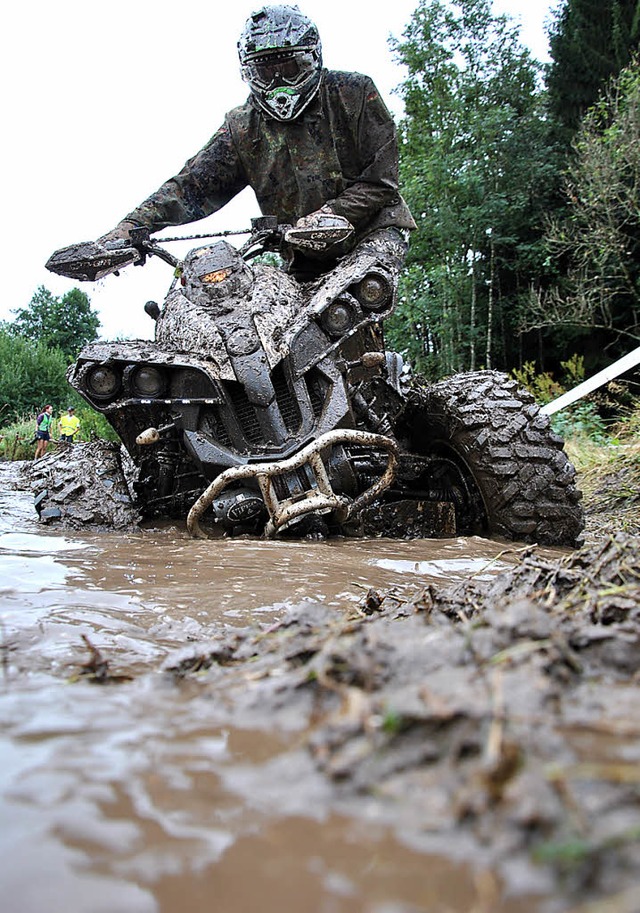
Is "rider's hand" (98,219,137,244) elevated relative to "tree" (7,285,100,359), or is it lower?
lower

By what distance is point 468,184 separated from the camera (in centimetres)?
2122

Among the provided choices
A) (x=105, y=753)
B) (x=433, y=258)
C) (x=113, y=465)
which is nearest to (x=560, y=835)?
(x=105, y=753)

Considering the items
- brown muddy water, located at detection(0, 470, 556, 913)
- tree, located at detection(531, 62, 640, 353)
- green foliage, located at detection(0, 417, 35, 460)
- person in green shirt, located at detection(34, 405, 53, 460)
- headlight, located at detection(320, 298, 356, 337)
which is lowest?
green foliage, located at detection(0, 417, 35, 460)

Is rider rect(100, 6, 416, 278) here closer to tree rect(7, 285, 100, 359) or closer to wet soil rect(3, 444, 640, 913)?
wet soil rect(3, 444, 640, 913)

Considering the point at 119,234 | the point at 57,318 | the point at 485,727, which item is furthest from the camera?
the point at 57,318

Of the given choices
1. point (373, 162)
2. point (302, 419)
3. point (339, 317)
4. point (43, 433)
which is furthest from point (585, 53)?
point (302, 419)

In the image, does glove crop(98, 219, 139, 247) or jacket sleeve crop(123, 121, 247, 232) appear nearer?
glove crop(98, 219, 139, 247)

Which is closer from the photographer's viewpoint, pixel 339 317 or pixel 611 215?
pixel 339 317

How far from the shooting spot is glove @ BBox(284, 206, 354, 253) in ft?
12.4

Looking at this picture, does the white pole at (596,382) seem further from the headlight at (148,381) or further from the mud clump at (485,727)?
the mud clump at (485,727)

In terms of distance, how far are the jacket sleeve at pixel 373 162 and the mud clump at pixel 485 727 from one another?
3602 mm

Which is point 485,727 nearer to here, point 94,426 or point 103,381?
point 103,381

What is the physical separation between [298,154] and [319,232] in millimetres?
939

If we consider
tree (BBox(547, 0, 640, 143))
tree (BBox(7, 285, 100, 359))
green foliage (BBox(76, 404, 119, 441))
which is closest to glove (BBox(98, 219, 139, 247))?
green foliage (BBox(76, 404, 119, 441))
